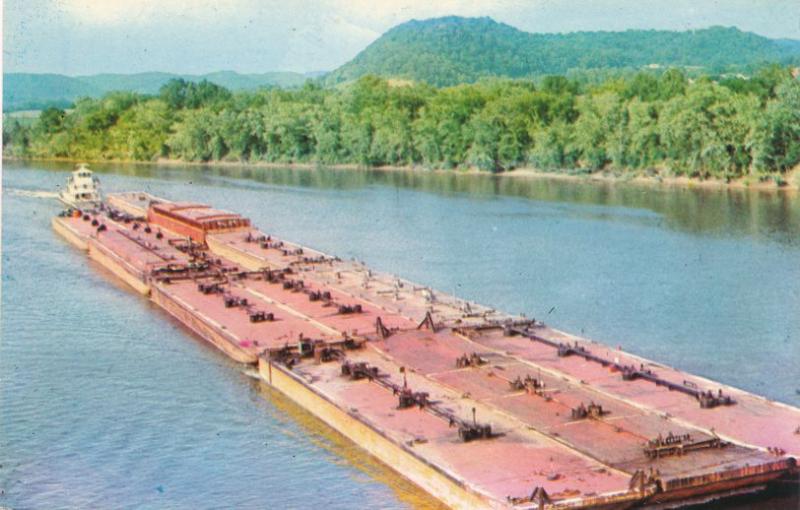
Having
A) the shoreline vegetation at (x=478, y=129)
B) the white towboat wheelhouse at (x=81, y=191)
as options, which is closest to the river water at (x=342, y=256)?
the white towboat wheelhouse at (x=81, y=191)

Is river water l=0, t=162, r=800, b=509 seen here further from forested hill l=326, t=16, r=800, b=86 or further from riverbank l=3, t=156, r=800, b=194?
forested hill l=326, t=16, r=800, b=86

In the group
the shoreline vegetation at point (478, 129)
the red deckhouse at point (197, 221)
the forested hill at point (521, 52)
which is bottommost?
the red deckhouse at point (197, 221)

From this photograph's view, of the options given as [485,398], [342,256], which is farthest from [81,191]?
[485,398]

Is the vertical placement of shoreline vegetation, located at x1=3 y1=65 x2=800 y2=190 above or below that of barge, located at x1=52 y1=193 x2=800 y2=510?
above

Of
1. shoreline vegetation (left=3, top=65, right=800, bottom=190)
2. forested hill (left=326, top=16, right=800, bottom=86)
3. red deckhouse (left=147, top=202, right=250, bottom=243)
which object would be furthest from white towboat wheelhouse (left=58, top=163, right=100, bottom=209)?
forested hill (left=326, top=16, right=800, bottom=86)

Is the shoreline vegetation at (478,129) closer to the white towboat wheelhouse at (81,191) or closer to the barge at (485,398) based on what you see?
the white towboat wheelhouse at (81,191)

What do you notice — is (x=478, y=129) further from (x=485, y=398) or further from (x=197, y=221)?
(x=485, y=398)

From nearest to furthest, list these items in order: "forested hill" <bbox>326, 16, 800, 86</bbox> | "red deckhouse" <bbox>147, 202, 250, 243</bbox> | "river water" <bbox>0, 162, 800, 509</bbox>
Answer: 1. "river water" <bbox>0, 162, 800, 509</bbox>
2. "red deckhouse" <bbox>147, 202, 250, 243</bbox>
3. "forested hill" <bbox>326, 16, 800, 86</bbox>
